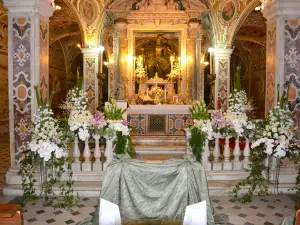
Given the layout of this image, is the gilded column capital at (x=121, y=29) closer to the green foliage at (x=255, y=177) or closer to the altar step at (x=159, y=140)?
the altar step at (x=159, y=140)

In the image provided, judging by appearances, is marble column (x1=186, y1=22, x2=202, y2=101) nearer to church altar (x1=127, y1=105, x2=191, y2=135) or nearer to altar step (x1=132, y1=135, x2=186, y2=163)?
church altar (x1=127, y1=105, x2=191, y2=135)

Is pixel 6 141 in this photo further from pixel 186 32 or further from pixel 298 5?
pixel 298 5

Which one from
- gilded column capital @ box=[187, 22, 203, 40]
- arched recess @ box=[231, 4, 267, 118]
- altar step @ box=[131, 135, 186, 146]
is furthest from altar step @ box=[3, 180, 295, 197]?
arched recess @ box=[231, 4, 267, 118]

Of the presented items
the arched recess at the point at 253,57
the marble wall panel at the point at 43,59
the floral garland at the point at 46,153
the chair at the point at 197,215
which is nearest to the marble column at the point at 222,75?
the arched recess at the point at 253,57

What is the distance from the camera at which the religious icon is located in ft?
38.5

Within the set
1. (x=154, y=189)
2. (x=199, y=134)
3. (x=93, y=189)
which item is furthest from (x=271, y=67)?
(x=93, y=189)

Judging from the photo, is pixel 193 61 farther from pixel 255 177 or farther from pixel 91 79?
pixel 255 177

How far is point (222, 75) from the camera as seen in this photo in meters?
12.6

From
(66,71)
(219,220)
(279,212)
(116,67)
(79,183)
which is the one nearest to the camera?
(219,220)

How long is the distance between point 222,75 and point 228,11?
8.28 feet

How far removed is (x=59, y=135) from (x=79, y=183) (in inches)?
51.3

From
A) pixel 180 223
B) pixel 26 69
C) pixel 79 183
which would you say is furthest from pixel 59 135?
pixel 180 223

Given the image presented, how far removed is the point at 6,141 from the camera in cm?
1263

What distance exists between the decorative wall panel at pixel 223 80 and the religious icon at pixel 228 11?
1.66 meters
